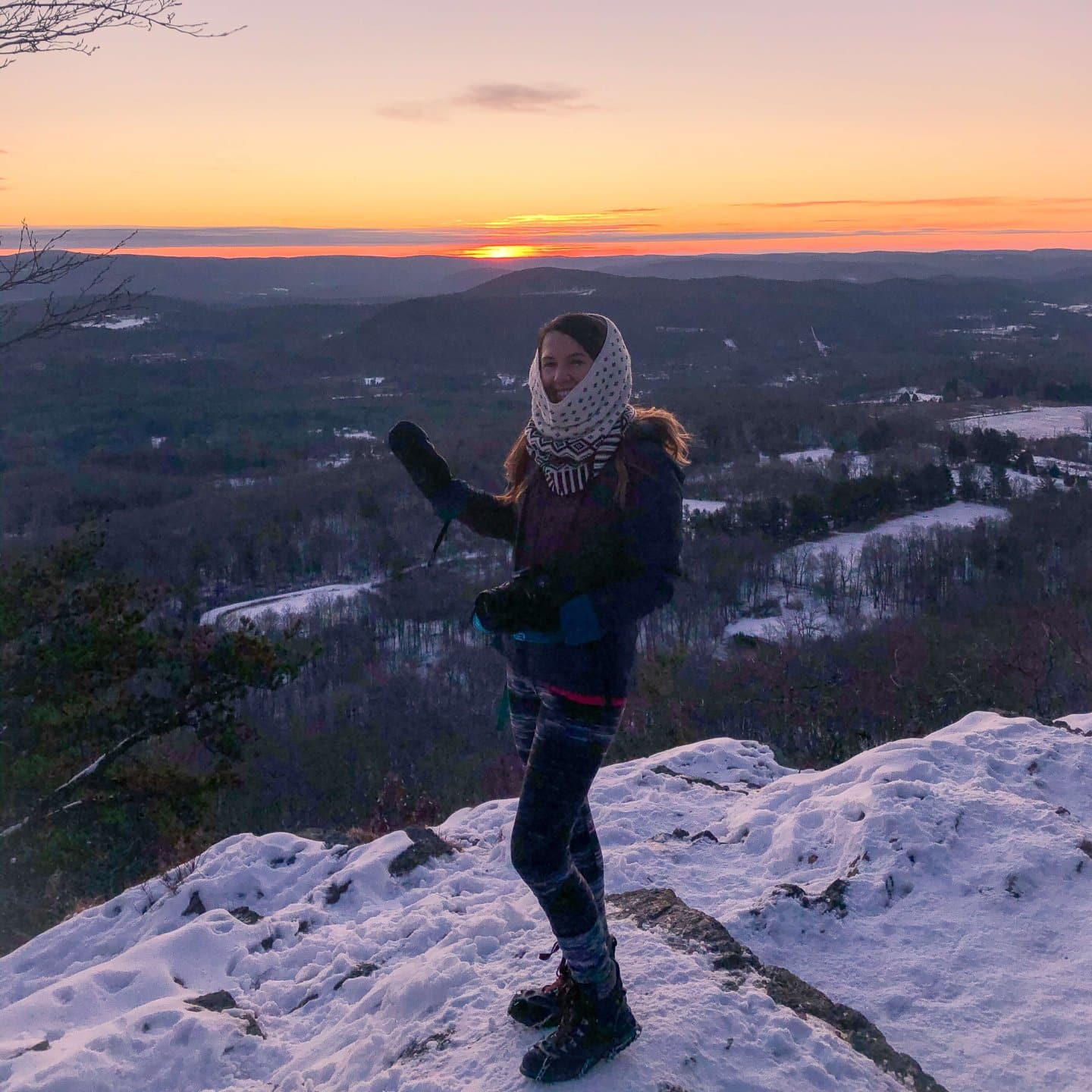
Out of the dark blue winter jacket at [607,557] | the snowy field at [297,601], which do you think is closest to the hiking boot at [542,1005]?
the dark blue winter jacket at [607,557]

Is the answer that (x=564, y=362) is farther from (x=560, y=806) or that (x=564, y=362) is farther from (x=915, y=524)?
(x=915, y=524)

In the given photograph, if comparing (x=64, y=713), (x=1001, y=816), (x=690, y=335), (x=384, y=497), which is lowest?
(x=384, y=497)

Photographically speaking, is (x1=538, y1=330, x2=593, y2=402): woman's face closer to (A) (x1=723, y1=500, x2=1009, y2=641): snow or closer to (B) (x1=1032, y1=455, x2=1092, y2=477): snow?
(A) (x1=723, y1=500, x2=1009, y2=641): snow

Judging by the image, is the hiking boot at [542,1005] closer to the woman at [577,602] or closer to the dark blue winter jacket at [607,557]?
the woman at [577,602]

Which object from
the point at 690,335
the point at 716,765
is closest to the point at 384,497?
the point at 690,335

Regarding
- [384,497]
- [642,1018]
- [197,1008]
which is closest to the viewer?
[642,1018]

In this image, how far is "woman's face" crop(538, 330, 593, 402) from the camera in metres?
2.47

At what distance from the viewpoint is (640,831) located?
5121 mm

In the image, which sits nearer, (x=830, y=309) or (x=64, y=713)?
(x=64, y=713)

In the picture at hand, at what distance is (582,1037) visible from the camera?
2600 millimetres

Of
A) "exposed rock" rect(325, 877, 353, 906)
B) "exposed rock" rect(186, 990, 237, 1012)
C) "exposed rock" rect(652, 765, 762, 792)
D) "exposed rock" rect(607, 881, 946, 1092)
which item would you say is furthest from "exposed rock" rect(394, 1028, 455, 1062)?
"exposed rock" rect(652, 765, 762, 792)

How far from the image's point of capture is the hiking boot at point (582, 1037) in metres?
2.57

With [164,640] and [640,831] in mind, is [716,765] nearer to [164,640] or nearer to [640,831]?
Result: [640,831]

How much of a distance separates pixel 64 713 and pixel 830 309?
4520 inches
